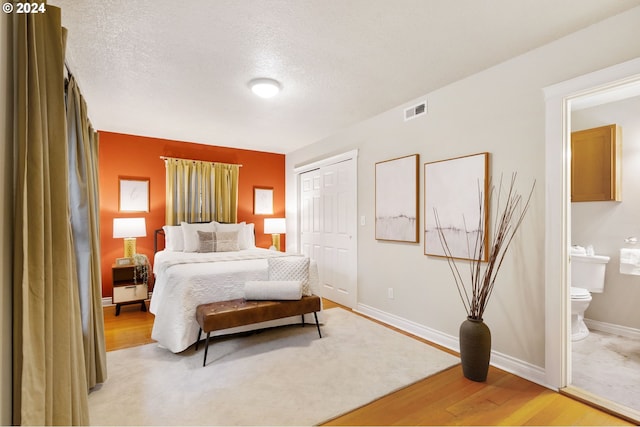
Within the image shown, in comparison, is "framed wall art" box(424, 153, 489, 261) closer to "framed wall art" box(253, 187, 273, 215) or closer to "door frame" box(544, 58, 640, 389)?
"door frame" box(544, 58, 640, 389)

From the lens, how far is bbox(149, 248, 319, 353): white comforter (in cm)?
275

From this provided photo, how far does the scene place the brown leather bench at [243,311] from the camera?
2570 mm

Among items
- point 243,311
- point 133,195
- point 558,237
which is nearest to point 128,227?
point 133,195

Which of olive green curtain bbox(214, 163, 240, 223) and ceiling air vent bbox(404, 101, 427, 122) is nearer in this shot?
ceiling air vent bbox(404, 101, 427, 122)

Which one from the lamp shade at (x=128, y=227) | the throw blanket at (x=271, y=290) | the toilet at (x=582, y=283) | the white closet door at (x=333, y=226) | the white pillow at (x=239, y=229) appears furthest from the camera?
the white pillow at (x=239, y=229)

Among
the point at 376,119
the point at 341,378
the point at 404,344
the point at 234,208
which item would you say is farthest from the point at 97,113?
the point at 404,344

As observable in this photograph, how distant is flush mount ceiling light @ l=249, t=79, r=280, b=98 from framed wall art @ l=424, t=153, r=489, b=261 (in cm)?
168

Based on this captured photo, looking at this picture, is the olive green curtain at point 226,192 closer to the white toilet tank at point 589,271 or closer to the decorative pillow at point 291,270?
the decorative pillow at point 291,270

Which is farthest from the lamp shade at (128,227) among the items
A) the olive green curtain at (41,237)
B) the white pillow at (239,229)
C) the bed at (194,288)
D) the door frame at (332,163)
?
the olive green curtain at (41,237)

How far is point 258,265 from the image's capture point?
3346 mm

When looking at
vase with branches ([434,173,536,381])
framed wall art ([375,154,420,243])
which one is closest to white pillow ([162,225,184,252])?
framed wall art ([375,154,420,243])

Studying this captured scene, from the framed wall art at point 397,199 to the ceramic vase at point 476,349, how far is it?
1.11 meters

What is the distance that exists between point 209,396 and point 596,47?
138 inches

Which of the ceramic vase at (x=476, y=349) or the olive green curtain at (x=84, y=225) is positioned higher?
the olive green curtain at (x=84, y=225)
